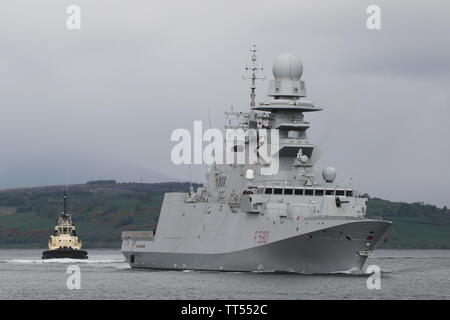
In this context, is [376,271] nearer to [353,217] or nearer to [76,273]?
[353,217]

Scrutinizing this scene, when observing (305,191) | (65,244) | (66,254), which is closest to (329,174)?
(305,191)

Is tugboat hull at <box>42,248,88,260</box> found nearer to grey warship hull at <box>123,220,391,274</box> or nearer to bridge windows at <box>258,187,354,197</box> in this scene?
grey warship hull at <box>123,220,391,274</box>

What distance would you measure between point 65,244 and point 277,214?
42.3 m

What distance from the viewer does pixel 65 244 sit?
328 feet

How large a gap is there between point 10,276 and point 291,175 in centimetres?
1913

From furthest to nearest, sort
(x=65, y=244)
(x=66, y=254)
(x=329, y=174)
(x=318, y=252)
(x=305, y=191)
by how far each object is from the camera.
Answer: (x=65, y=244)
(x=66, y=254)
(x=329, y=174)
(x=305, y=191)
(x=318, y=252)

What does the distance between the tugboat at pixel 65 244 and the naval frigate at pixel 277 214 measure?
25131mm

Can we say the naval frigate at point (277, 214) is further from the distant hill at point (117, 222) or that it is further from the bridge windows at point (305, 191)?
the distant hill at point (117, 222)

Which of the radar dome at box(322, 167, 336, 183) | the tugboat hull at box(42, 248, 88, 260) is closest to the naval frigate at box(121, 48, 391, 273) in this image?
the radar dome at box(322, 167, 336, 183)

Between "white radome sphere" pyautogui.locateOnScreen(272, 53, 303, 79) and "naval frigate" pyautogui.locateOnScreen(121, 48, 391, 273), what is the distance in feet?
0.19

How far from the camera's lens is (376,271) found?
67125 mm

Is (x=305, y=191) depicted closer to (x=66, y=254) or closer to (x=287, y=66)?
(x=287, y=66)
